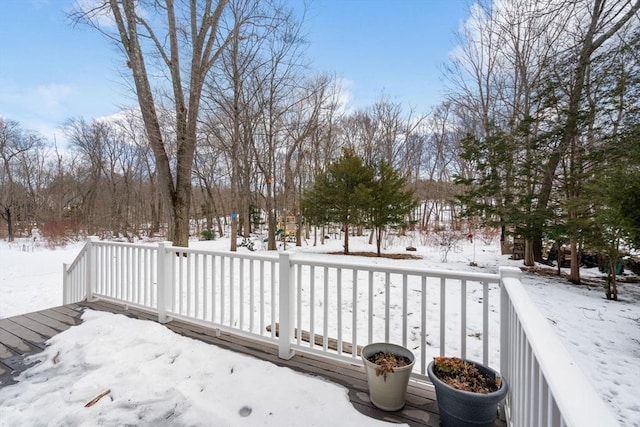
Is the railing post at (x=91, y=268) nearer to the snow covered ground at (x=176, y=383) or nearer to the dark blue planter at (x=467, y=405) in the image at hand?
the snow covered ground at (x=176, y=383)

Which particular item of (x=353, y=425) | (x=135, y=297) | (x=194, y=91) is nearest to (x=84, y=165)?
(x=194, y=91)

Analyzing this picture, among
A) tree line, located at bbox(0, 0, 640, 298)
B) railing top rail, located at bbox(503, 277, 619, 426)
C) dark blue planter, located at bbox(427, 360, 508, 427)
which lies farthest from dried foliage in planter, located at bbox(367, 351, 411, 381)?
tree line, located at bbox(0, 0, 640, 298)

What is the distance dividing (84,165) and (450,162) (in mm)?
23771

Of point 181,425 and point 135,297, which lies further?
point 135,297

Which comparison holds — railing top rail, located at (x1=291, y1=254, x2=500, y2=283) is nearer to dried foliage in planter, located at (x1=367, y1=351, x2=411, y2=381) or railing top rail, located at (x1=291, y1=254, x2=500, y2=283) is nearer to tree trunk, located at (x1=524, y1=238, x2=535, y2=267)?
dried foliage in planter, located at (x1=367, y1=351, x2=411, y2=381)

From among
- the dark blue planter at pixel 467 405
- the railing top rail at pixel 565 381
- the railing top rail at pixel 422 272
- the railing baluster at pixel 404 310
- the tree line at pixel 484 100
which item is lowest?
the dark blue planter at pixel 467 405

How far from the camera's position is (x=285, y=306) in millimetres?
2480

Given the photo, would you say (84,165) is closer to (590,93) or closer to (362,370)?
(362,370)

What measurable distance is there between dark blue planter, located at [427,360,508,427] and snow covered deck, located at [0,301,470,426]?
277 mm

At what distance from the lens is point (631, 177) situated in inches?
145

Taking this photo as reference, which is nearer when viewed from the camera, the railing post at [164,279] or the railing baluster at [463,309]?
the railing baluster at [463,309]

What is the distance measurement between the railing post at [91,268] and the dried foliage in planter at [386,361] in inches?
155

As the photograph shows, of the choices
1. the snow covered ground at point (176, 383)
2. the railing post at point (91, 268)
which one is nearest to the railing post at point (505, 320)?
the snow covered ground at point (176, 383)

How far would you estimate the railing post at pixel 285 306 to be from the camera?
97.8 inches
